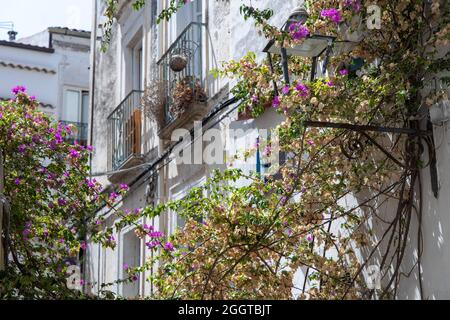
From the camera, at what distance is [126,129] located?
1323 centimetres

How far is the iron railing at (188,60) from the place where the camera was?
36.2 feet

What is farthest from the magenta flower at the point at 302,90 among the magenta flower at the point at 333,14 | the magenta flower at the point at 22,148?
the magenta flower at the point at 22,148

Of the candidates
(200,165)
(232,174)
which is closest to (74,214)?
(200,165)

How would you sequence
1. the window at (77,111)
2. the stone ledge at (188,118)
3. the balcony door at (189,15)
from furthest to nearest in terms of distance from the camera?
the window at (77,111) → the balcony door at (189,15) → the stone ledge at (188,118)

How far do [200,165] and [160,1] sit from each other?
2760 millimetres

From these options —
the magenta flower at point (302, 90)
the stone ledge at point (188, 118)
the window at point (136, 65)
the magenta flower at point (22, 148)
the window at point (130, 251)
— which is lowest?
the magenta flower at point (302, 90)

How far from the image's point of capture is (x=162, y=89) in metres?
11.6

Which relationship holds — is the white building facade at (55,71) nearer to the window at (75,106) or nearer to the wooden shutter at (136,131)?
the window at (75,106)

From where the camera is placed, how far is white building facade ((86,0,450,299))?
274 inches

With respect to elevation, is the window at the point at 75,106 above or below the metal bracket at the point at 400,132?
above

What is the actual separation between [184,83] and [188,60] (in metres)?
0.45

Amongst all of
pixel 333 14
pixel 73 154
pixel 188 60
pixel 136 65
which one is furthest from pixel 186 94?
pixel 333 14

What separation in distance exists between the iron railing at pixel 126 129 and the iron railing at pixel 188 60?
1.23 metres
